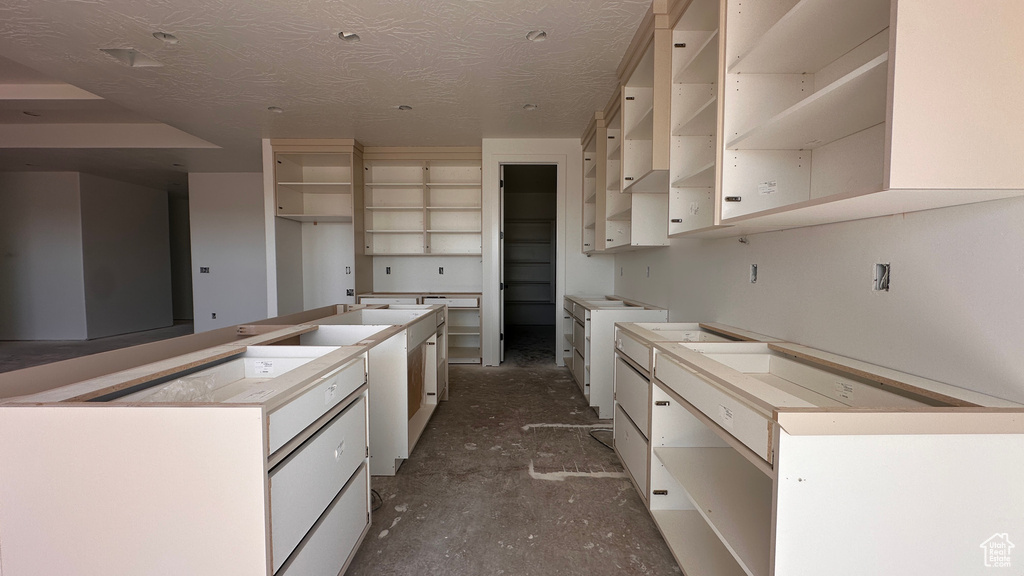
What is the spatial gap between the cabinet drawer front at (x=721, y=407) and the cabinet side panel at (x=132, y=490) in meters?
1.28

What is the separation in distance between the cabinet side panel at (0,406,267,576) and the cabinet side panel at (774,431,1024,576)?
1.31m

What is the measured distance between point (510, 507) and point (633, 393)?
0.86m

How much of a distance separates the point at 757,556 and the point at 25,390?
7.29 feet

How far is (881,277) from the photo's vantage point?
1.40 m

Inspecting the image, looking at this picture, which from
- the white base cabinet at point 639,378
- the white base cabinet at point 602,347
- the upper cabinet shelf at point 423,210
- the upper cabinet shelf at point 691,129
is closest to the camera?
the white base cabinet at point 639,378

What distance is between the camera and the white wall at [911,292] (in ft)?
3.44

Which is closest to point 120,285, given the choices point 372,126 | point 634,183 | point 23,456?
point 372,126

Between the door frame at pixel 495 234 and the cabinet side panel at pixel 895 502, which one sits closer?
the cabinet side panel at pixel 895 502

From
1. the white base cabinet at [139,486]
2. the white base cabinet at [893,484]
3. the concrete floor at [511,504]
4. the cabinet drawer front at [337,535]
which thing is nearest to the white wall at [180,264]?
the concrete floor at [511,504]

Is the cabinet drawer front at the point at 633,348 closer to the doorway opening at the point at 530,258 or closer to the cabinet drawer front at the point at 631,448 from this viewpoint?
the cabinet drawer front at the point at 631,448

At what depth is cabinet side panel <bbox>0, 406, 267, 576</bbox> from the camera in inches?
39.6

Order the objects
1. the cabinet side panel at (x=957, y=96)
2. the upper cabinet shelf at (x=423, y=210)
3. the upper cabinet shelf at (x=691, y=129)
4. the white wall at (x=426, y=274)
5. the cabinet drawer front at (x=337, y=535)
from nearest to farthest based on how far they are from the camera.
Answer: the cabinet side panel at (x=957, y=96)
the cabinet drawer front at (x=337, y=535)
the upper cabinet shelf at (x=691, y=129)
the upper cabinet shelf at (x=423, y=210)
the white wall at (x=426, y=274)

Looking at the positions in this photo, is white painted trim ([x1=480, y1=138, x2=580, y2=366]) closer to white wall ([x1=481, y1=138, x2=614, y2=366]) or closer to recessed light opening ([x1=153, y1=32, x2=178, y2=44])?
white wall ([x1=481, y1=138, x2=614, y2=366])

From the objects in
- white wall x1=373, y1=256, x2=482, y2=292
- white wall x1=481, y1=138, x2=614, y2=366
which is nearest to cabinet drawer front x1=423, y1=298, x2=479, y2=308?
white wall x1=481, y1=138, x2=614, y2=366
